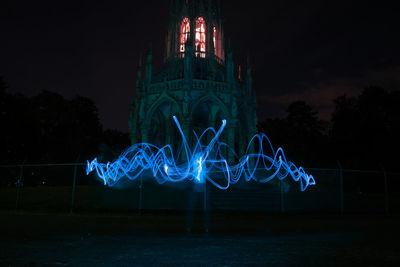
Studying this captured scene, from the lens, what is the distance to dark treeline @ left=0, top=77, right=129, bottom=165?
38031 mm

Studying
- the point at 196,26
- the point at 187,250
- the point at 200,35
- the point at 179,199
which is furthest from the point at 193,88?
the point at 187,250

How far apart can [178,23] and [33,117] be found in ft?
76.3

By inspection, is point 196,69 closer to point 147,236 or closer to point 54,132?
point 54,132

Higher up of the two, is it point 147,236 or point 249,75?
point 249,75

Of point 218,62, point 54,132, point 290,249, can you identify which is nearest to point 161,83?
point 218,62

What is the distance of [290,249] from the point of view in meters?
6.97

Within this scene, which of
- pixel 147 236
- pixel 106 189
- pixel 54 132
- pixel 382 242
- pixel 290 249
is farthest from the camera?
pixel 54 132

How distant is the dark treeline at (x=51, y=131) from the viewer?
38.0 m

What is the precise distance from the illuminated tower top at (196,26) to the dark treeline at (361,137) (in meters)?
19.1

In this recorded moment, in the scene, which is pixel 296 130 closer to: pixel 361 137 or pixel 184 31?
pixel 361 137

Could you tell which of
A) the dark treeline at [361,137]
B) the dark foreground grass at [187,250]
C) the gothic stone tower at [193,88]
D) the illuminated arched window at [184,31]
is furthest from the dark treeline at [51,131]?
the dark treeline at [361,137]

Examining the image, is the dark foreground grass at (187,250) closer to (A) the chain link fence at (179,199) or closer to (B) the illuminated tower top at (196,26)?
(A) the chain link fence at (179,199)

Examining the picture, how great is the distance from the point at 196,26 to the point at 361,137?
25.8 m

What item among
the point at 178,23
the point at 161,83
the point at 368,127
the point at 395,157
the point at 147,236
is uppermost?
the point at 178,23
